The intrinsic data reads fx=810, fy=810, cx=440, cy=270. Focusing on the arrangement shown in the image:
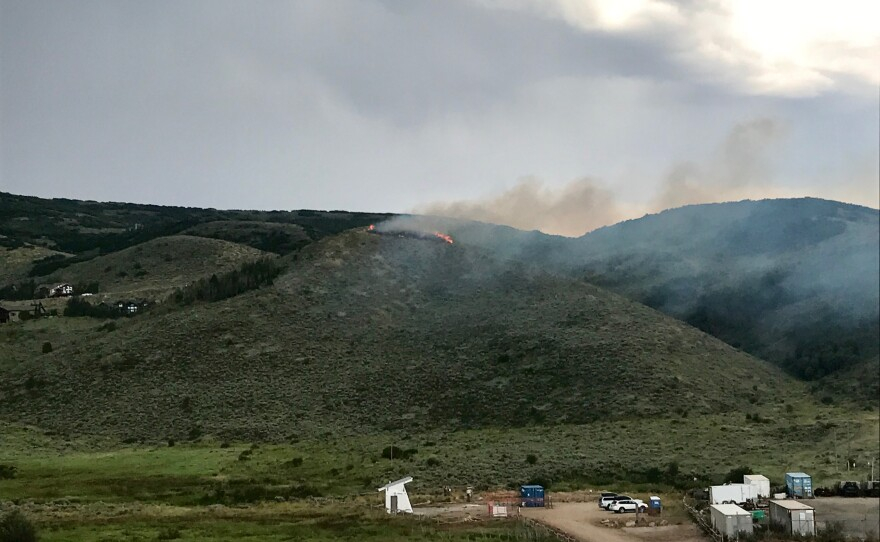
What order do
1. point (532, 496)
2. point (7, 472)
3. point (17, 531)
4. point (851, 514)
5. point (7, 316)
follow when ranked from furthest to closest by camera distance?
1. point (7, 316)
2. point (7, 472)
3. point (532, 496)
4. point (851, 514)
5. point (17, 531)

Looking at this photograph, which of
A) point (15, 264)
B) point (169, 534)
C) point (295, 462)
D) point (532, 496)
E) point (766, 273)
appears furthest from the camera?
point (15, 264)

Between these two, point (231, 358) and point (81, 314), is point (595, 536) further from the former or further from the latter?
point (81, 314)

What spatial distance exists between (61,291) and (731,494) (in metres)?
133

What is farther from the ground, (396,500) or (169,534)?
(396,500)

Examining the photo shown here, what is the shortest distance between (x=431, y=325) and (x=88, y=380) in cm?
4112

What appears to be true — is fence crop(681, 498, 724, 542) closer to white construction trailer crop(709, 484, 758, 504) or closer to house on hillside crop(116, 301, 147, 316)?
white construction trailer crop(709, 484, 758, 504)

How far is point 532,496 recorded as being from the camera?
4816cm

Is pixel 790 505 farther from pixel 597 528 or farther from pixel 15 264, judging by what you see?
pixel 15 264

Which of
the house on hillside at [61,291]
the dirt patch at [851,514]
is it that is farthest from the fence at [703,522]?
the house on hillside at [61,291]

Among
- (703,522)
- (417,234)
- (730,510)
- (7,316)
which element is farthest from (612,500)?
(7,316)

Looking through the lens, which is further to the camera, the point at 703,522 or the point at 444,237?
the point at 444,237

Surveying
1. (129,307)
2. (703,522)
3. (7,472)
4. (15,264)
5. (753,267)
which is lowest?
(7,472)

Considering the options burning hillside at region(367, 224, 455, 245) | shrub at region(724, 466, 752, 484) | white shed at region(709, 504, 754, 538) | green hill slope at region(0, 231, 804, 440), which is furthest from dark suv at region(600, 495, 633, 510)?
burning hillside at region(367, 224, 455, 245)

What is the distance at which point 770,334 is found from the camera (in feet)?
363
